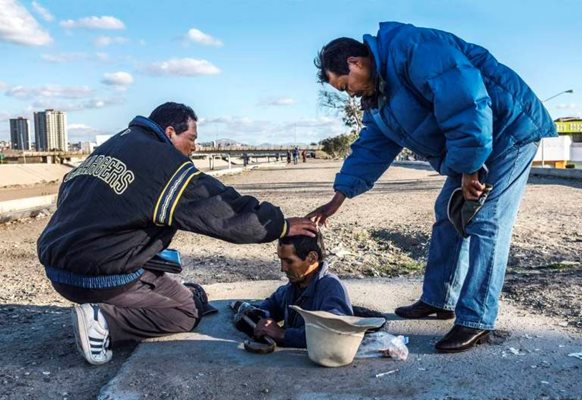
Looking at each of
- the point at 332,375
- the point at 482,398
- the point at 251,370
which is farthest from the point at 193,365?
the point at 482,398

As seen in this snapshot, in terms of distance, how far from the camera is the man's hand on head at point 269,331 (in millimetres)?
3510

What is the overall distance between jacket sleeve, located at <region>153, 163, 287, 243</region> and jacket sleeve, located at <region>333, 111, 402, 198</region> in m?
0.78

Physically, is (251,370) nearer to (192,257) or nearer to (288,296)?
(288,296)

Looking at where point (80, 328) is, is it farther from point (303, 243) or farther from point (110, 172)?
point (303, 243)

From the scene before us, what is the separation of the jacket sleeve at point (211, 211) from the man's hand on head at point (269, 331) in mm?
517

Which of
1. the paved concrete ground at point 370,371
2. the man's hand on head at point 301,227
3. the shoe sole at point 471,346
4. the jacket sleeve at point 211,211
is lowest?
the paved concrete ground at point 370,371

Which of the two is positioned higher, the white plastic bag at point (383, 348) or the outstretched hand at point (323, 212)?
the outstretched hand at point (323, 212)

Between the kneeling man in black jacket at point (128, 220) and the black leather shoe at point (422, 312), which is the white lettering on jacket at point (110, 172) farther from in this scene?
the black leather shoe at point (422, 312)

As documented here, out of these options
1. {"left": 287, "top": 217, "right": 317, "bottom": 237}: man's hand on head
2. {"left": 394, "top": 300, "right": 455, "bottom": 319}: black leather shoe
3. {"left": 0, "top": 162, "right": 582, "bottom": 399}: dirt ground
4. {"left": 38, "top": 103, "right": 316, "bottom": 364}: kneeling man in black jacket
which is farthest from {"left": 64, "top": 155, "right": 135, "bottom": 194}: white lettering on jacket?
{"left": 394, "top": 300, "right": 455, "bottom": 319}: black leather shoe

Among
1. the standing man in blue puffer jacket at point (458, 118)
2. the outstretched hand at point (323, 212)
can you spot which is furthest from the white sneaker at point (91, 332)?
the standing man in blue puffer jacket at point (458, 118)

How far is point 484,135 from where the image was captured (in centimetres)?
287

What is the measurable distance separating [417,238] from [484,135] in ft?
17.2

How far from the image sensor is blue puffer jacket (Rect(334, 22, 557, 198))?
9.44ft

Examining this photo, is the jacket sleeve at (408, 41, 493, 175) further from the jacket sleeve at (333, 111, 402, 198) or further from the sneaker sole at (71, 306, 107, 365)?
the sneaker sole at (71, 306, 107, 365)
